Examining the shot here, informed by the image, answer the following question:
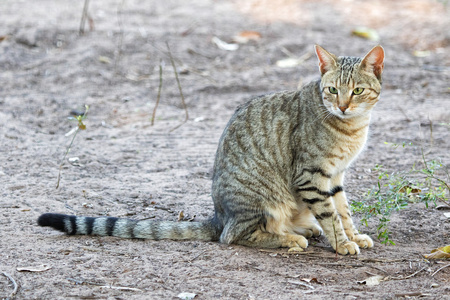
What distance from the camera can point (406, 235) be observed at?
501 cm

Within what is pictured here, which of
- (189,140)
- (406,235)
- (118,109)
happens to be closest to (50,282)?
(406,235)

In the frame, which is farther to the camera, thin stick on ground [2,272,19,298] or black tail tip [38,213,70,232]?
black tail tip [38,213,70,232]

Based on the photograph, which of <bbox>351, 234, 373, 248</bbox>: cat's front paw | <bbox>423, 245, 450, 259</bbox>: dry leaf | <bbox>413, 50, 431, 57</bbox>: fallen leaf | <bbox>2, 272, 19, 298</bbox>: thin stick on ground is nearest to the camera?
<bbox>2, 272, 19, 298</bbox>: thin stick on ground

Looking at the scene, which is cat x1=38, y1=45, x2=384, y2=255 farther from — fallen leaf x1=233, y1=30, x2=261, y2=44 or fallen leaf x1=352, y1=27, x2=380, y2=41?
fallen leaf x1=352, y1=27, x2=380, y2=41

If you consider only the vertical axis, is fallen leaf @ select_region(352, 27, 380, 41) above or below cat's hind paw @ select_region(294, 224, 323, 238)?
above

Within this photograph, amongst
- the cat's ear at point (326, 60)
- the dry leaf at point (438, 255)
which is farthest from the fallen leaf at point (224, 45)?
the dry leaf at point (438, 255)

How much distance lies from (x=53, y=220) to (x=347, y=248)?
7.86 feet

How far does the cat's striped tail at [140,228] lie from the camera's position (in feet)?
15.5

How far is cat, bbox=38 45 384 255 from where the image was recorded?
4.62 metres

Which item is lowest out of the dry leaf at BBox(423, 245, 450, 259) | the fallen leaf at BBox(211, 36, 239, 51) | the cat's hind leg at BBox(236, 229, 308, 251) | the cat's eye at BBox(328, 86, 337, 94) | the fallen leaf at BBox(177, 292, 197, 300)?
the cat's hind leg at BBox(236, 229, 308, 251)

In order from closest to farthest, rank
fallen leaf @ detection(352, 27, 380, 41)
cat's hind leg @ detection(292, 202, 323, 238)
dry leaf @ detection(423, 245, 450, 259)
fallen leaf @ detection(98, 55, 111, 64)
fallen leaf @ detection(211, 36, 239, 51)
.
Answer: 1. dry leaf @ detection(423, 245, 450, 259)
2. cat's hind leg @ detection(292, 202, 323, 238)
3. fallen leaf @ detection(98, 55, 111, 64)
4. fallen leaf @ detection(211, 36, 239, 51)
5. fallen leaf @ detection(352, 27, 380, 41)

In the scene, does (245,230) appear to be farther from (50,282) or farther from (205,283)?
(50,282)

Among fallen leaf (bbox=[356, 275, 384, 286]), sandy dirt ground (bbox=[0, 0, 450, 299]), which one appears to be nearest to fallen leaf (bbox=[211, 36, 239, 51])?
sandy dirt ground (bbox=[0, 0, 450, 299])

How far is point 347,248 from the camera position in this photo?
15.3 feet
